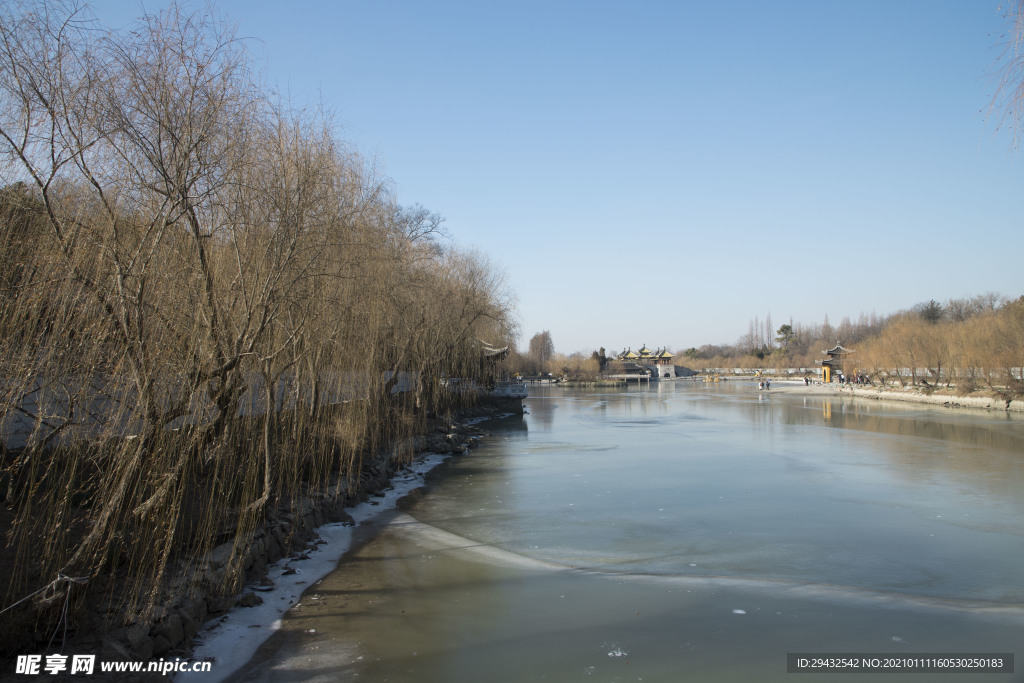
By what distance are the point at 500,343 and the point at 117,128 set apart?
22.4m

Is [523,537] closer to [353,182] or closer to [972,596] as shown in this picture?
[972,596]

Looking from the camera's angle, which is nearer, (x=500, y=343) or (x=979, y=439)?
(x=979, y=439)

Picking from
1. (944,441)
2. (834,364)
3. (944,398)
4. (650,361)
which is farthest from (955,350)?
(650,361)

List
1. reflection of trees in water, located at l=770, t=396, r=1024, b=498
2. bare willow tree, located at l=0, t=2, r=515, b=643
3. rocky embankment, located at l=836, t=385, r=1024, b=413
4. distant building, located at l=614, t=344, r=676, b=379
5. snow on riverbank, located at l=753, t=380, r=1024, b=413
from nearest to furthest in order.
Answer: bare willow tree, located at l=0, t=2, r=515, b=643 → reflection of trees in water, located at l=770, t=396, r=1024, b=498 → rocky embankment, located at l=836, t=385, r=1024, b=413 → snow on riverbank, located at l=753, t=380, r=1024, b=413 → distant building, located at l=614, t=344, r=676, b=379

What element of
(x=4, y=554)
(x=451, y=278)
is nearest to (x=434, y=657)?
(x=4, y=554)

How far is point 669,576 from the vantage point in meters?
6.73

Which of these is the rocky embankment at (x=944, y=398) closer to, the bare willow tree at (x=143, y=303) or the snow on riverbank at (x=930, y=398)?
the snow on riverbank at (x=930, y=398)

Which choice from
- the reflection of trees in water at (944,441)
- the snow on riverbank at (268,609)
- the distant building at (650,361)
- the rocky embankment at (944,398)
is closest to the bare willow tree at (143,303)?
the snow on riverbank at (268,609)

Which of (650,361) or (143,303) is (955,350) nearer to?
(143,303)

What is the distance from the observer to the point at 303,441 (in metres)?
9.20

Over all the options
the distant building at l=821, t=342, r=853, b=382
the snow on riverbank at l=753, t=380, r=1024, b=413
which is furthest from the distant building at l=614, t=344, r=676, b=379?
the snow on riverbank at l=753, t=380, r=1024, b=413

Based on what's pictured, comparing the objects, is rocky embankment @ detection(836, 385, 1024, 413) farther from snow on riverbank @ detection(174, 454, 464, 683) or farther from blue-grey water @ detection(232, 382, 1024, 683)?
snow on riverbank @ detection(174, 454, 464, 683)

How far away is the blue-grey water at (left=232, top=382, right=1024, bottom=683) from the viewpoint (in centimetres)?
495

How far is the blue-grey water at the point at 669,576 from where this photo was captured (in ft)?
16.2
